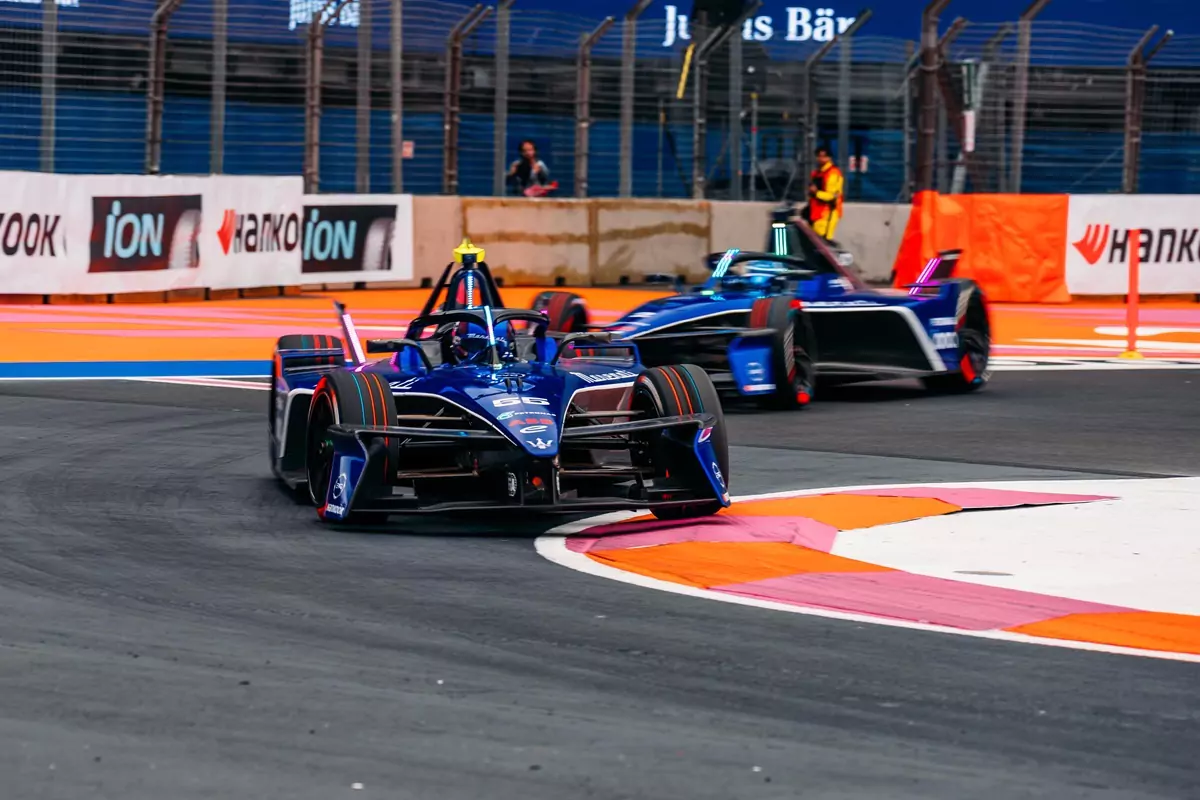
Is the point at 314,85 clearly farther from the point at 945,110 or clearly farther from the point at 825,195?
the point at 945,110

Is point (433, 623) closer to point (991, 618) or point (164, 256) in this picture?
point (991, 618)

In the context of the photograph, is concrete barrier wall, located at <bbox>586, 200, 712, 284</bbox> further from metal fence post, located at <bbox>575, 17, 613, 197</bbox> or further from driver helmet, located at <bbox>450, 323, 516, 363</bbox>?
driver helmet, located at <bbox>450, 323, 516, 363</bbox>

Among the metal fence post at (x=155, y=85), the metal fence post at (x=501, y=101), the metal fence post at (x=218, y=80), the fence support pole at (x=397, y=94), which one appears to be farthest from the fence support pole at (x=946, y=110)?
the metal fence post at (x=155, y=85)

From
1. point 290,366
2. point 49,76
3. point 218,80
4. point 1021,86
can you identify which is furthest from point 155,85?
point 290,366

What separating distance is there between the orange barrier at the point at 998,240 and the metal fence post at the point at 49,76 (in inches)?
405

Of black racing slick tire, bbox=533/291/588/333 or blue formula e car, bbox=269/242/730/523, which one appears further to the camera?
black racing slick tire, bbox=533/291/588/333

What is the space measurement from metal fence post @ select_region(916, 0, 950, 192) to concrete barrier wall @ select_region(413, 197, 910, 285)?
210 cm

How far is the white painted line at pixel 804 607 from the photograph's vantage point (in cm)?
640

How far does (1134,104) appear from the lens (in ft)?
Answer: 87.5

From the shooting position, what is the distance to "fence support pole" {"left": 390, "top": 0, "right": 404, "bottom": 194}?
24.9m

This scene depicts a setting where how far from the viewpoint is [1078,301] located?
1027 inches

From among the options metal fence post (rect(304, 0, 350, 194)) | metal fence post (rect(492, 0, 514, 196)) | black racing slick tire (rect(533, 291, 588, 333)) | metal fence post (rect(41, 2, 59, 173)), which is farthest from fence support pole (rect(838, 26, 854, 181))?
black racing slick tire (rect(533, 291, 588, 333))

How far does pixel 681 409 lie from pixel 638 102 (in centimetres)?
1854

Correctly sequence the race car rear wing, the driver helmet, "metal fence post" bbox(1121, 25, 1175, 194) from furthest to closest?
1. "metal fence post" bbox(1121, 25, 1175, 194)
2. the race car rear wing
3. the driver helmet
